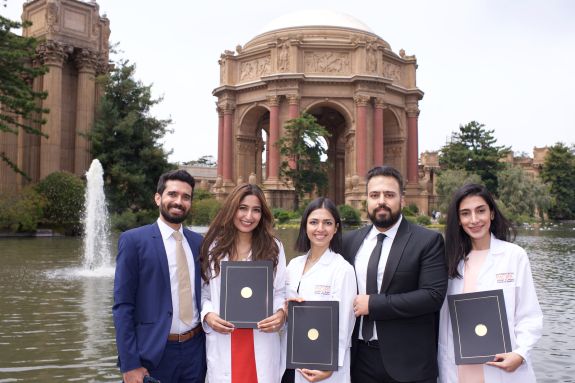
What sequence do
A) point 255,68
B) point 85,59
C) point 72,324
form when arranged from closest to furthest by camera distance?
point 72,324 → point 85,59 → point 255,68

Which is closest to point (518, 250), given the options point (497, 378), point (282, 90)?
point (497, 378)

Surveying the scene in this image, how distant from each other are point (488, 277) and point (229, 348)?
1707 mm

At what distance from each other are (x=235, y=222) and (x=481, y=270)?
1.63 m

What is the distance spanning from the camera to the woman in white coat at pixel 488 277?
3.23m

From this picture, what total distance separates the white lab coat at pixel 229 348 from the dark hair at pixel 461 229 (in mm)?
1110

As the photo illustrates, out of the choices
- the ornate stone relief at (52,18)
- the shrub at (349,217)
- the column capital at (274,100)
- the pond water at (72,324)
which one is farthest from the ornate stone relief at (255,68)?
A: the pond water at (72,324)

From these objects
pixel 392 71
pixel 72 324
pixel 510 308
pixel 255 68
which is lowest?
pixel 72 324

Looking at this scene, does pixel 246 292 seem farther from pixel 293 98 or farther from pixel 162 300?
pixel 293 98

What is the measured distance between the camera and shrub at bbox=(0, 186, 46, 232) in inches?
958

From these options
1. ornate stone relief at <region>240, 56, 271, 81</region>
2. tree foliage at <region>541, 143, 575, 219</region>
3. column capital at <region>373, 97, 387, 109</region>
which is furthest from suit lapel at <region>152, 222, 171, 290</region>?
tree foliage at <region>541, 143, 575, 219</region>

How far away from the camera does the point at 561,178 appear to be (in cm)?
6906

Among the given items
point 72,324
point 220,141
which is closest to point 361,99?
point 220,141

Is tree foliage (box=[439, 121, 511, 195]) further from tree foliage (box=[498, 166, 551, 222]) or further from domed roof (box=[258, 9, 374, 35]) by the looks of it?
domed roof (box=[258, 9, 374, 35])

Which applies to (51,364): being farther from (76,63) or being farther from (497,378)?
(76,63)
